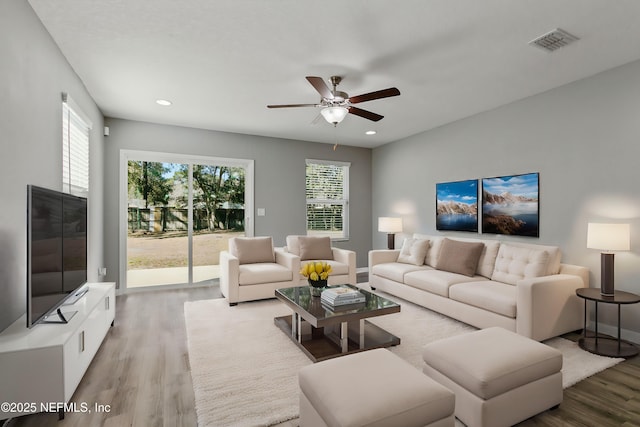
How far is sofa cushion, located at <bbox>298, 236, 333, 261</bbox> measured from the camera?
16.4 ft

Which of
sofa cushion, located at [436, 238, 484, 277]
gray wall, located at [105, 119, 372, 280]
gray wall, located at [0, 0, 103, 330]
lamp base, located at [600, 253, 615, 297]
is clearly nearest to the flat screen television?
gray wall, located at [0, 0, 103, 330]

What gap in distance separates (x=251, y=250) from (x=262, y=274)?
56 cm

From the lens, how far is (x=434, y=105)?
164 inches

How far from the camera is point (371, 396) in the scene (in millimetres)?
1460

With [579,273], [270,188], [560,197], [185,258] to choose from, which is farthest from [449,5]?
[185,258]

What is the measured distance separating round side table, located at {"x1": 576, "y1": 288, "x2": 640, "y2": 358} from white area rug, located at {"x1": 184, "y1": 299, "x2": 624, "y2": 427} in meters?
0.09

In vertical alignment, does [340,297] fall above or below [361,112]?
below

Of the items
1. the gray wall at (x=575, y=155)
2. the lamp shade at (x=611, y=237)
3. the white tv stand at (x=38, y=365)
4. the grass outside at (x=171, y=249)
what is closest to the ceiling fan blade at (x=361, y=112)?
the gray wall at (x=575, y=155)

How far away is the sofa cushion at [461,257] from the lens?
397 cm

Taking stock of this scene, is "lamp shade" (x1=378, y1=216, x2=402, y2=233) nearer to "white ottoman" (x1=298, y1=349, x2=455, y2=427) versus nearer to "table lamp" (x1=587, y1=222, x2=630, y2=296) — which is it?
"table lamp" (x1=587, y1=222, x2=630, y2=296)

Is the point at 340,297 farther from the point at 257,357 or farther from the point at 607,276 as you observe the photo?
the point at 607,276

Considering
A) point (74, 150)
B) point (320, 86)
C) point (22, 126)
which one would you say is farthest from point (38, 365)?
point (320, 86)

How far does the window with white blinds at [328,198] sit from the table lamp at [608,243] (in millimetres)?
4187

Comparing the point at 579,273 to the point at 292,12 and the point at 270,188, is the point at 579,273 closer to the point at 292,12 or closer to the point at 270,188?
the point at 292,12
